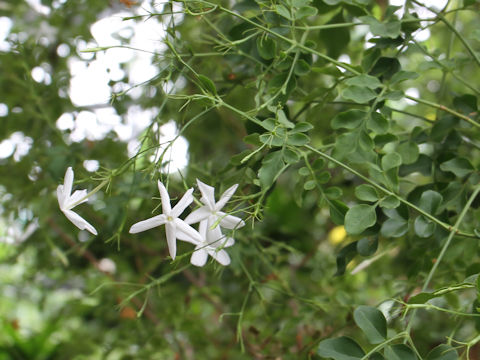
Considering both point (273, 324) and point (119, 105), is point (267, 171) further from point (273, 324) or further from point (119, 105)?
point (273, 324)

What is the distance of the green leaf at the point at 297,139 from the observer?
518mm

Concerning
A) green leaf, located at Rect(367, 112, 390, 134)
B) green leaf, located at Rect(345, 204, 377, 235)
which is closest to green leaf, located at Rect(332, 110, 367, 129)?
green leaf, located at Rect(367, 112, 390, 134)

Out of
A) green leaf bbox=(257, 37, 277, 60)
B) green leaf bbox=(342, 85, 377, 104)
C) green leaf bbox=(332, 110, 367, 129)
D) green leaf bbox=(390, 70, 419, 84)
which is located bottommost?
green leaf bbox=(332, 110, 367, 129)

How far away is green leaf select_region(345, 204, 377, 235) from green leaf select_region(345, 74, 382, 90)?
14 cm

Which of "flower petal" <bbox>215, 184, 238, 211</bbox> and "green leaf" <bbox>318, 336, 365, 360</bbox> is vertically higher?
"flower petal" <bbox>215, 184, 238, 211</bbox>

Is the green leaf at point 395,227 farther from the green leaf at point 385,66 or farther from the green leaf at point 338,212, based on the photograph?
the green leaf at point 385,66

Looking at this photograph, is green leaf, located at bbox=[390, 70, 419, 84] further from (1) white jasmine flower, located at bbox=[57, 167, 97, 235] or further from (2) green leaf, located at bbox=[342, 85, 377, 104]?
(1) white jasmine flower, located at bbox=[57, 167, 97, 235]

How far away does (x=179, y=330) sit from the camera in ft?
3.18

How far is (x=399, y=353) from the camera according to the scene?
0.48 meters

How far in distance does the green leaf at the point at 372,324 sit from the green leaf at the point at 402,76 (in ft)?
0.90

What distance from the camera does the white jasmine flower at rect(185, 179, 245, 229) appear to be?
0.49 metres

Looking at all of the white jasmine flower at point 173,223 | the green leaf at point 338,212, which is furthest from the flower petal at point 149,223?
the green leaf at point 338,212

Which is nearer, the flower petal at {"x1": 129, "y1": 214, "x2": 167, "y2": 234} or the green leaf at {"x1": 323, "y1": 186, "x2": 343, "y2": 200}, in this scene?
the flower petal at {"x1": 129, "y1": 214, "x2": 167, "y2": 234}

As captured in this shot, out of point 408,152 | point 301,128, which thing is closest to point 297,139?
point 301,128
